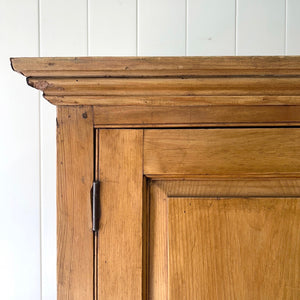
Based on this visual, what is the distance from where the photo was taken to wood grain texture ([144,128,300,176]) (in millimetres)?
403

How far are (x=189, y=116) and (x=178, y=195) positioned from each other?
11 centimetres

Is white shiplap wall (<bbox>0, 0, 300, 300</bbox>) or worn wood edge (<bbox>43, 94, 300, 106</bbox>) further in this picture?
white shiplap wall (<bbox>0, 0, 300, 300</bbox>)

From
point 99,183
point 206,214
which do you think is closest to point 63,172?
point 99,183

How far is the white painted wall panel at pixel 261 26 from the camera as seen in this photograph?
831 mm

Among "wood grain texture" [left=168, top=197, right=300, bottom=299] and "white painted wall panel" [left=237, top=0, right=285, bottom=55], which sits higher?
"white painted wall panel" [left=237, top=0, right=285, bottom=55]

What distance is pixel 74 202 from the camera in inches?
16.1

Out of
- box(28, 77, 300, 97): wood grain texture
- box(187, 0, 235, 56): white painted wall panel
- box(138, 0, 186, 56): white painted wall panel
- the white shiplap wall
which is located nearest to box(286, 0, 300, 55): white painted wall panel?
the white shiplap wall

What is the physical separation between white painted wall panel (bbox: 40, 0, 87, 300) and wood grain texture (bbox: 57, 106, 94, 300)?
0.46 m

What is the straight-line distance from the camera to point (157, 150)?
405mm

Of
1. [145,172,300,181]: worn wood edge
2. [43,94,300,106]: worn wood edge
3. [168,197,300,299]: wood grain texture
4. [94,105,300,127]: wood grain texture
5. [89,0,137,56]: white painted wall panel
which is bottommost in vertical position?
[168,197,300,299]: wood grain texture

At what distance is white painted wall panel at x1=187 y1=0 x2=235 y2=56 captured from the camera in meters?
0.83

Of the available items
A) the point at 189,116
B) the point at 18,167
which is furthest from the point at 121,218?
the point at 18,167

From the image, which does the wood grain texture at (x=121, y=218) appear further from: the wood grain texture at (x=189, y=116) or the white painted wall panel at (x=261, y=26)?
the white painted wall panel at (x=261, y=26)

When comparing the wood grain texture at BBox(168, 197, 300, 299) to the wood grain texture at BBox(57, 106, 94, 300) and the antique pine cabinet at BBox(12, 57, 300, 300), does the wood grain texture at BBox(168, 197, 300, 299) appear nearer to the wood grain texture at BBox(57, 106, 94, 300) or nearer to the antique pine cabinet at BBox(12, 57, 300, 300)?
the antique pine cabinet at BBox(12, 57, 300, 300)
